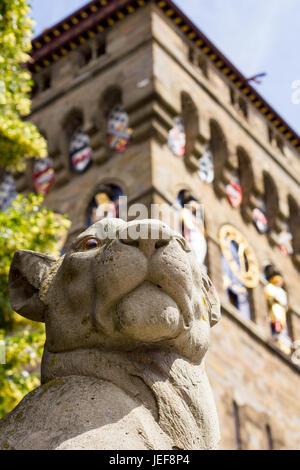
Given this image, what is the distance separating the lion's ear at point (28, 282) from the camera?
2625mm

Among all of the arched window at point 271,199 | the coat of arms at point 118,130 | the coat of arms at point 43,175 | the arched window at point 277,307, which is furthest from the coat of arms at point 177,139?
the arched window at point 277,307

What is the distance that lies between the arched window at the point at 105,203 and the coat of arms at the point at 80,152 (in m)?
0.99

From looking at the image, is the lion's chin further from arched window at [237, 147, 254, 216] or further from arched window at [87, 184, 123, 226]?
arched window at [237, 147, 254, 216]

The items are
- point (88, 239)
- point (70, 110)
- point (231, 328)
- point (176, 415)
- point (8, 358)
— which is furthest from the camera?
point (70, 110)

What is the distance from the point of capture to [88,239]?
2.60 metres

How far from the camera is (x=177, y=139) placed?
15.9m

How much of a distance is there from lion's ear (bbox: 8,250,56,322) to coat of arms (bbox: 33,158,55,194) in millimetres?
13923

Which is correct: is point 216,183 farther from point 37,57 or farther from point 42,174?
point 37,57

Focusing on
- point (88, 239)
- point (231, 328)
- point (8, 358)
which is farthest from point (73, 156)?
point (88, 239)

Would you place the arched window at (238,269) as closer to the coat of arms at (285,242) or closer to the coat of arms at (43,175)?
the coat of arms at (285,242)

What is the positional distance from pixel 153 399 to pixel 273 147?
57.1ft

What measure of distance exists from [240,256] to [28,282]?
13519 mm

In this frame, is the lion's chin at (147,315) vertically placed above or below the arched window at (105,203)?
below

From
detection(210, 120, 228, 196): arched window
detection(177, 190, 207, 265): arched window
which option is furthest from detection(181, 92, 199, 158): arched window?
detection(177, 190, 207, 265): arched window
